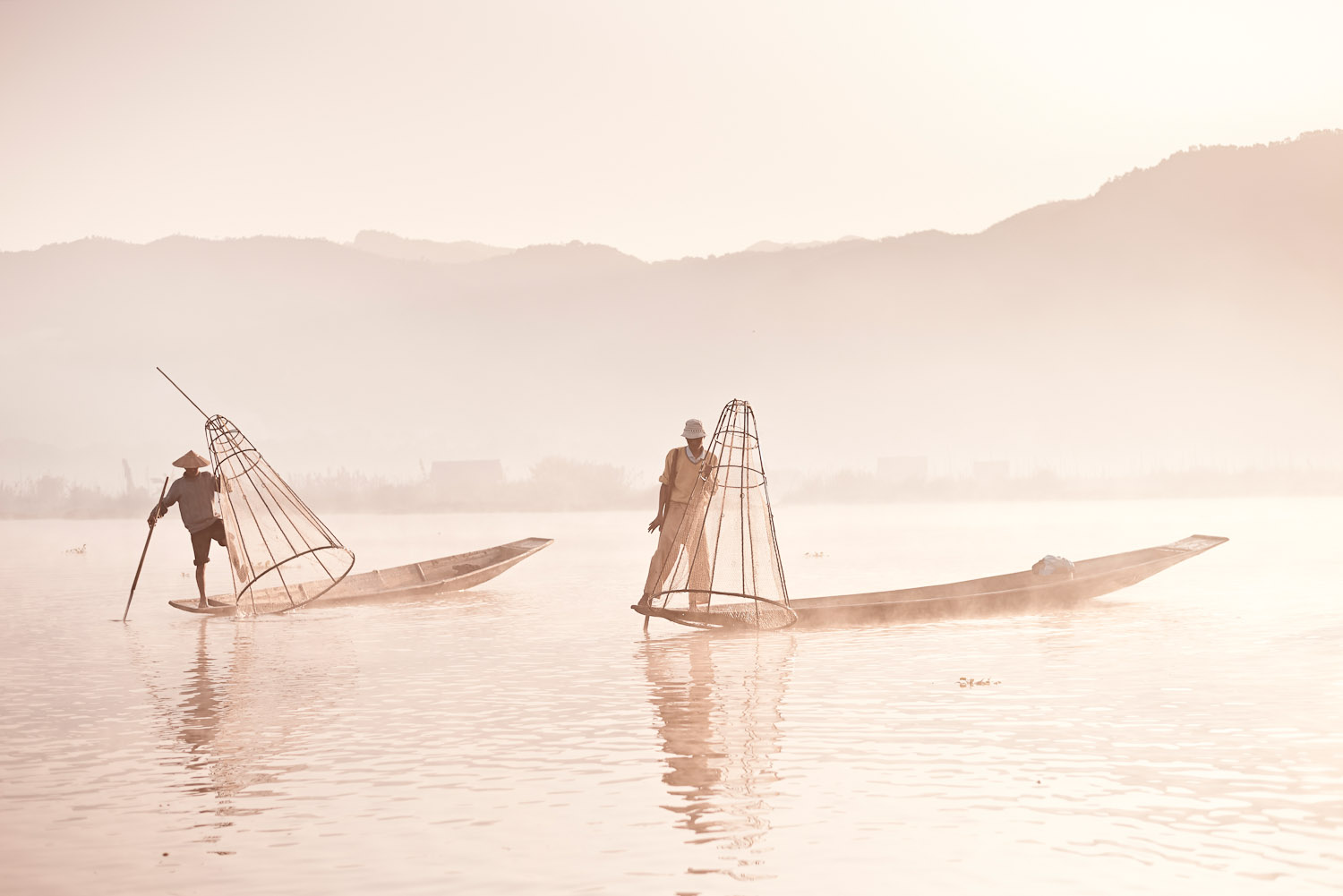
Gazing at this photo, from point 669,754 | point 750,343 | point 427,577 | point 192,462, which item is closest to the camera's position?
point 669,754

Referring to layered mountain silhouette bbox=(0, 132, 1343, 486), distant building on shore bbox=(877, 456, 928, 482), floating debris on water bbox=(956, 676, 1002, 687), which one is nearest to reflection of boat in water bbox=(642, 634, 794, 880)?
floating debris on water bbox=(956, 676, 1002, 687)

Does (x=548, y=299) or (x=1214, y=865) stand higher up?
(x=548, y=299)

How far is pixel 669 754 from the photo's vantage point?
349 inches

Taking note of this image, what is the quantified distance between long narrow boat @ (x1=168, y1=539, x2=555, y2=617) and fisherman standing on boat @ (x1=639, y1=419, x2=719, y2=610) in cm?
500

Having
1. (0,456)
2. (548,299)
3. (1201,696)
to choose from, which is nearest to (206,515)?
(1201,696)

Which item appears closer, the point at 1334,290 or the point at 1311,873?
the point at 1311,873

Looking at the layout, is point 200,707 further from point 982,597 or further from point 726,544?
point 982,597

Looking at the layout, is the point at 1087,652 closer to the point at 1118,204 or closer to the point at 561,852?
the point at 561,852

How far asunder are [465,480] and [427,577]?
212ft

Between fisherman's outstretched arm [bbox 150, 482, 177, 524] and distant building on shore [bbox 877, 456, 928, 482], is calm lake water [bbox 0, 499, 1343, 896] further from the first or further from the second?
distant building on shore [bbox 877, 456, 928, 482]

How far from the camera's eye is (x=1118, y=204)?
648ft

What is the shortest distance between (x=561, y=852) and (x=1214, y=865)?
2.99 m

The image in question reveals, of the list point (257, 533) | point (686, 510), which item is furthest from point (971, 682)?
point (257, 533)

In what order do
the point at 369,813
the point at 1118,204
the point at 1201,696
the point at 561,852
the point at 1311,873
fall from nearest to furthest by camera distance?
the point at 1311,873 → the point at 561,852 → the point at 369,813 → the point at 1201,696 → the point at 1118,204
